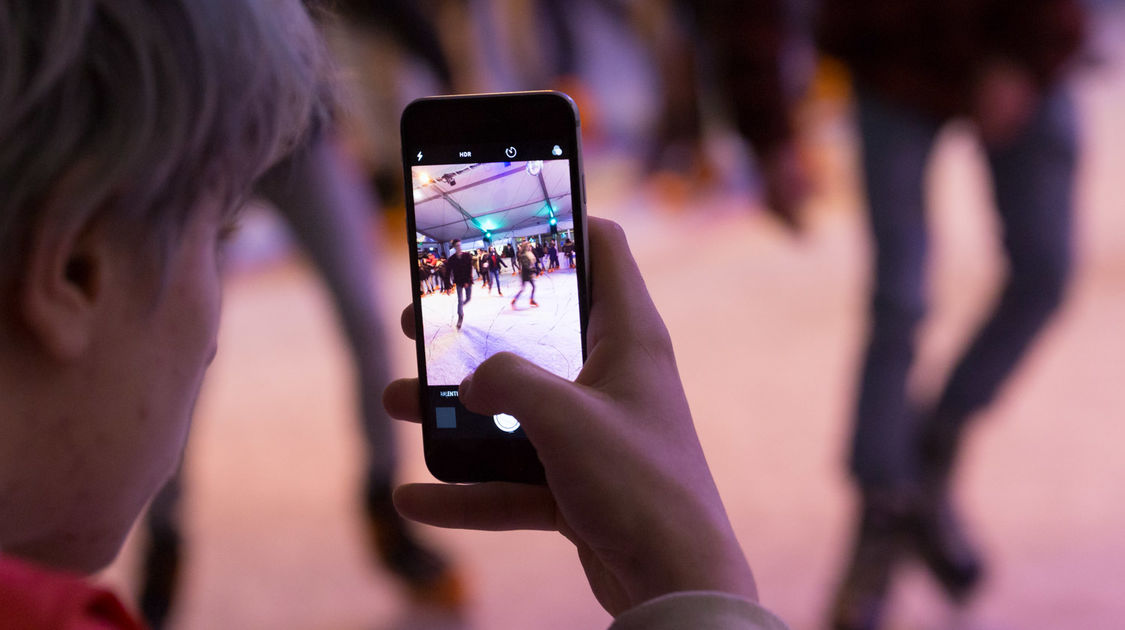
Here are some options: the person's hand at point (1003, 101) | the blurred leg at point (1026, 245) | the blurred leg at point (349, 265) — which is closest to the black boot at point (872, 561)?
the blurred leg at point (1026, 245)

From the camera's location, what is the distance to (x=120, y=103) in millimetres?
336

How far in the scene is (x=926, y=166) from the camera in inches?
41.0

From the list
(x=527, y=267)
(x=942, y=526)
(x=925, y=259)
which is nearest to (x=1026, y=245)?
(x=925, y=259)

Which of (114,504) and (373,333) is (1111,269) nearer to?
(373,333)

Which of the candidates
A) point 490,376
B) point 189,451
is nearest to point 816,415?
point 189,451

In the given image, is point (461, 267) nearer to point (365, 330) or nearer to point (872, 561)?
point (365, 330)

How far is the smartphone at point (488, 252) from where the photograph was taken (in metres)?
0.50

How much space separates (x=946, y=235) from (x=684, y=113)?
0.60m

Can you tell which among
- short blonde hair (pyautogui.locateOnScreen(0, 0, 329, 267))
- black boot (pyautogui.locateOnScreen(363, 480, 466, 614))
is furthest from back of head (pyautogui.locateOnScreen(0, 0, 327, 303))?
black boot (pyautogui.locateOnScreen(363, 480, 466, 614))

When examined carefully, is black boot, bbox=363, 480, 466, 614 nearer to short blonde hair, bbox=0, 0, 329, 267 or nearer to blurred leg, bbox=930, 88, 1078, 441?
blurred leg, bbox=930, 88, 1078, 441

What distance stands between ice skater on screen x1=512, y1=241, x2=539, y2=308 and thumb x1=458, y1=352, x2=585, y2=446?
10 cm

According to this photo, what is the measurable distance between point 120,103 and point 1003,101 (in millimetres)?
972

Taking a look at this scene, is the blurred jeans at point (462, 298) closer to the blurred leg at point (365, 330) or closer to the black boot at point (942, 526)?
Result: the blurred leg at point (365, 330)

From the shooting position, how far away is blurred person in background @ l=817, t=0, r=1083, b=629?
3.35 feet
